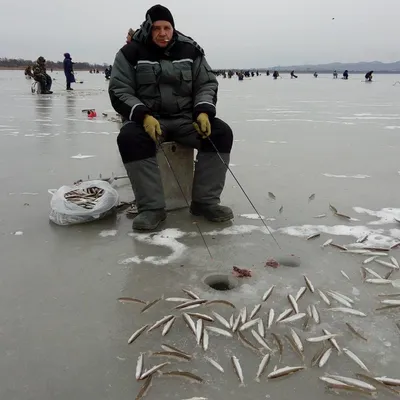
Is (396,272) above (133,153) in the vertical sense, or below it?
below

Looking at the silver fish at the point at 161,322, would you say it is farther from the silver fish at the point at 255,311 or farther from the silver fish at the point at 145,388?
the silver fish at the point at 255,311

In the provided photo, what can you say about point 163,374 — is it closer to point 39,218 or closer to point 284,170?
point 39,218

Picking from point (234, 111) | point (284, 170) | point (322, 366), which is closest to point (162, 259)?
point (322, 366)

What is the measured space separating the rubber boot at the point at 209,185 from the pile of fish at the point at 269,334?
4.87 ft

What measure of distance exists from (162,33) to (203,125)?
3.32 feet

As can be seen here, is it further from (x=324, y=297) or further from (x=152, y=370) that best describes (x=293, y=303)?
(x=152, y=370)

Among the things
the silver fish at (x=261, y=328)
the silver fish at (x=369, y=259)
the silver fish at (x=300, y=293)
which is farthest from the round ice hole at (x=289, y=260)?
the silver fish at (x=261, y=328)

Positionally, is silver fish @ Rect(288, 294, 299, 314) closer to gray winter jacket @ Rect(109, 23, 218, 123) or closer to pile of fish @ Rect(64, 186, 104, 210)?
gray winter jacket @ Rect(109, 23, 218, 123)

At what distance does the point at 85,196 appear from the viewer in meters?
4.47

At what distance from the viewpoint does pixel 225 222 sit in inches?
172

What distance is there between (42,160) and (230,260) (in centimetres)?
459

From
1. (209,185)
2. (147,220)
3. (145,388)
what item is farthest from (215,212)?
(145,388)

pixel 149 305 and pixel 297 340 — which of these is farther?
pixel 149 305

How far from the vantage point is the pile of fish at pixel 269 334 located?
7.13 ft
